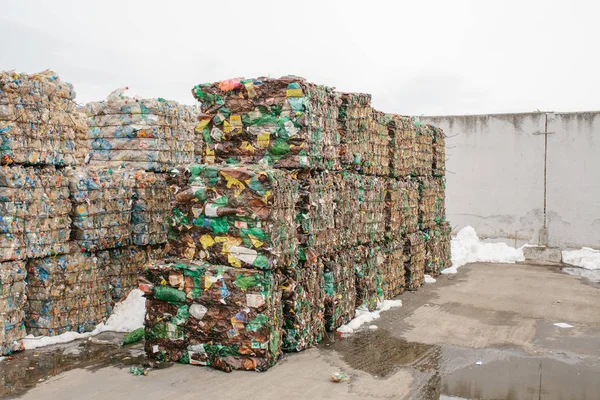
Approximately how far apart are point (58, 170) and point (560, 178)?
14.9m

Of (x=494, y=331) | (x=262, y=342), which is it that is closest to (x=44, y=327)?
(x=262, y=342)

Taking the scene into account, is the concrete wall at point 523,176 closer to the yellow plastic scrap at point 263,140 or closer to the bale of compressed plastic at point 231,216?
the yellow plastic scrap at point 263,140

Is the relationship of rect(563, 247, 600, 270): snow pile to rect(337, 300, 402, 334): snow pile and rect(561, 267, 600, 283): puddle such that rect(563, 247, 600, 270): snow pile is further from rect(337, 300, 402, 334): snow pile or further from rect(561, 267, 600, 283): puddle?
rect(337, 300, 402, 334): snow pile

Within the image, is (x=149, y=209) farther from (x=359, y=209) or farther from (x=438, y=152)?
(x=438, y=152)

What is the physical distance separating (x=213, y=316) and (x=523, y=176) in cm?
1422

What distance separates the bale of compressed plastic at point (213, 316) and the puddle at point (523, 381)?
210 centimetres

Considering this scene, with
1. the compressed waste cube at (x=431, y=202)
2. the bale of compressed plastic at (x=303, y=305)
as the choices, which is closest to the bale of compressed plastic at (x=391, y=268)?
the compressed waste cube at (x=431, y=202)

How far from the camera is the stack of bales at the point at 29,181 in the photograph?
7.17 meters

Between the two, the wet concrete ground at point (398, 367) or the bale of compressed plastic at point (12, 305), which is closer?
the wet concrete ground at point (398, 367)

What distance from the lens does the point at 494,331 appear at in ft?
29.3

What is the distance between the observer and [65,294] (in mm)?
7953

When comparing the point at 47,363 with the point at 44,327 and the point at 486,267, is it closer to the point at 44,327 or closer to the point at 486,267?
the point at 44,327

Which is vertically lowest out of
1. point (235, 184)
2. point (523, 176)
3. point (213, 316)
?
point (213, 316)

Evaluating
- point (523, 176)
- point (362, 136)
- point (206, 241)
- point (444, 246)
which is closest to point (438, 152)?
point (444, 246)
